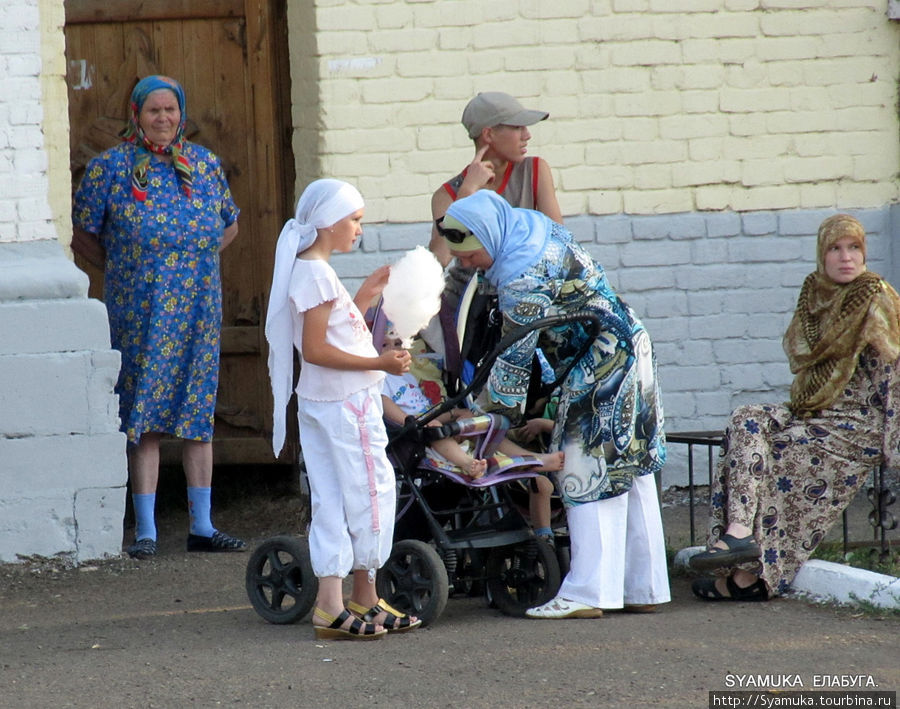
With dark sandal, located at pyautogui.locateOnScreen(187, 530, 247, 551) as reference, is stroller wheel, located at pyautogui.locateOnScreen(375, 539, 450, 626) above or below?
above

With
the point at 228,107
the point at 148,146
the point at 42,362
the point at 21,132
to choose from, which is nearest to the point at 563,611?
the point at 42,362

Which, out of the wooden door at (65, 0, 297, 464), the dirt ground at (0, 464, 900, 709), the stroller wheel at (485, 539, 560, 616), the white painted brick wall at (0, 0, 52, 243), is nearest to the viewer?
the dirt ground at (0, 464, 900, 709)

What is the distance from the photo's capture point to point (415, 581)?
4.98m

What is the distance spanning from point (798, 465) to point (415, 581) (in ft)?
5.00

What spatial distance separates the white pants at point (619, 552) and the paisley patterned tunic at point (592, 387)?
0.25ft

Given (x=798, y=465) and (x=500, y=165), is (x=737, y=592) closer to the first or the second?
(x=798, y=465)

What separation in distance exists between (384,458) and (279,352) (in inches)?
19.4

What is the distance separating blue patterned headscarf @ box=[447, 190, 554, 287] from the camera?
4.91 m

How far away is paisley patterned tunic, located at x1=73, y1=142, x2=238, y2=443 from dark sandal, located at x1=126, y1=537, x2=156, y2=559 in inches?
18.2

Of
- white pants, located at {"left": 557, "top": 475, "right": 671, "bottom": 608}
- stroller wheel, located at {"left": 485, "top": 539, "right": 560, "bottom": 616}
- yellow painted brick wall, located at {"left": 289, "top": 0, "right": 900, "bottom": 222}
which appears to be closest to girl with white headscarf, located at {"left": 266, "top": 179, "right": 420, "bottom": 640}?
stroller wheel, located at {"left": 485, "top": 539, "right": 560, "bottom": 616}

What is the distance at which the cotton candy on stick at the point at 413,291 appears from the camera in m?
4.88

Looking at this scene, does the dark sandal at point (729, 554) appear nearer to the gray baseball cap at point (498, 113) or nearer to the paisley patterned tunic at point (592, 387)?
the paisley patterned tunic at point (592, 387)

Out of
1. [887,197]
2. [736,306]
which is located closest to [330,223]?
[736,306]

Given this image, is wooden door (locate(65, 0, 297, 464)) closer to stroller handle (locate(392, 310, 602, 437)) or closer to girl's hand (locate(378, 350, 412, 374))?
stroller handle (locate(392, 310, 602, 437))
